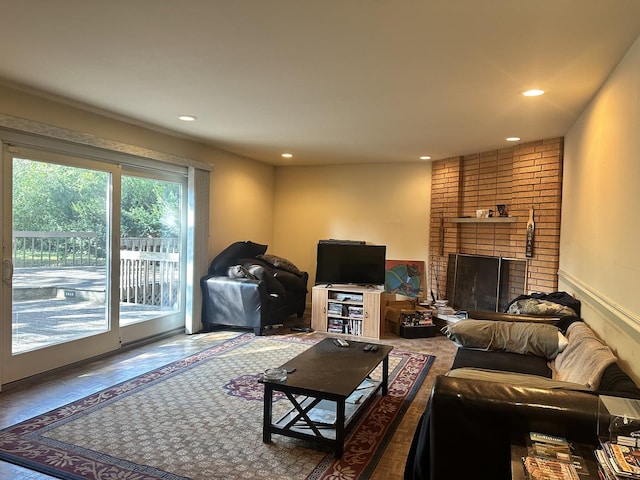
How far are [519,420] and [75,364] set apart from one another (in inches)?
147

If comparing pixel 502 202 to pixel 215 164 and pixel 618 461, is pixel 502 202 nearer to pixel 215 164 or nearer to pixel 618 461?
pixel 215 164

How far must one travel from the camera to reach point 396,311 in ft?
17.9

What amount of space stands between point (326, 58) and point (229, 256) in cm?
350

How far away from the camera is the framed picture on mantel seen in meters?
6.32

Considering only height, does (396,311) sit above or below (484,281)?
below

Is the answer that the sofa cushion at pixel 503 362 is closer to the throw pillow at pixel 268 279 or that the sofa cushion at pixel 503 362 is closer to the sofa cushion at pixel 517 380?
the sofa cushion at pixel 517 380

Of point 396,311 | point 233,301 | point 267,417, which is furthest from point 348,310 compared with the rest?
point 267,417

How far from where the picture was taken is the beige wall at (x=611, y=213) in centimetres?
223

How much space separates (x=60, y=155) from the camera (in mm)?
3715

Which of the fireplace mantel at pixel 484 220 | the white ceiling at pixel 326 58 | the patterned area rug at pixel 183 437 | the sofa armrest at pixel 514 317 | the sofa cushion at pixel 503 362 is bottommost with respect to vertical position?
the patterned area rug at pixel 183 437

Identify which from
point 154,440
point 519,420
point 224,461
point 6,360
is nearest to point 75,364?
point 6,360

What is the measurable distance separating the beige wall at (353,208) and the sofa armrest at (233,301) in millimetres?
2063

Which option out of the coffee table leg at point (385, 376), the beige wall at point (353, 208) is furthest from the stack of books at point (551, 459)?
the beige wall at point (353, 208)

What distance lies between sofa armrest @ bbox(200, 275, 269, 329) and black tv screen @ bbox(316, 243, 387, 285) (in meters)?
0.97
